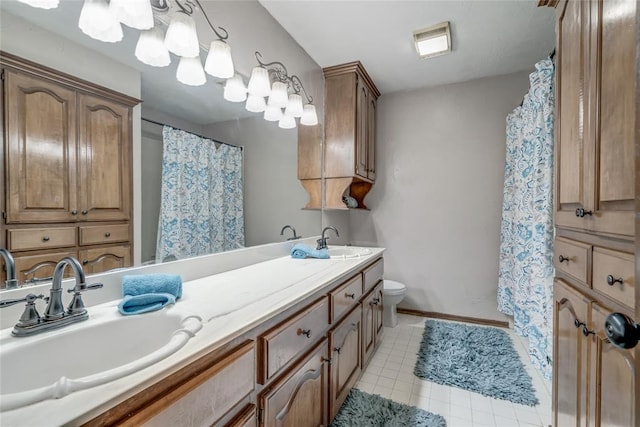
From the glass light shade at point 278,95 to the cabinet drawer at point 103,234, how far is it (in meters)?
1.16

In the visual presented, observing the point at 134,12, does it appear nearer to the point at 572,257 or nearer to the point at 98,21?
the point at 98,21

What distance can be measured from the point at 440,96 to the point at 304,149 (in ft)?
5.17

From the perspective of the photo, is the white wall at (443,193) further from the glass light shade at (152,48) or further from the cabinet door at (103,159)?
the cabinet door at (103,159)

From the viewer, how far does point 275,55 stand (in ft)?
6.16

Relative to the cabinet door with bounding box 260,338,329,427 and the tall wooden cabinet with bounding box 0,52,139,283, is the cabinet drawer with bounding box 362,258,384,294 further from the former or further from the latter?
the tall wooden cabinet with bounding box 0,52,139,283

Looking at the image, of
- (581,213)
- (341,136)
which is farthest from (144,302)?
(341,136)

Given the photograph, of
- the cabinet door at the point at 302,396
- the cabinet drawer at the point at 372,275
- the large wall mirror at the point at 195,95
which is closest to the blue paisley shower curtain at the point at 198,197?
the large wall mirror at the point at 195,95

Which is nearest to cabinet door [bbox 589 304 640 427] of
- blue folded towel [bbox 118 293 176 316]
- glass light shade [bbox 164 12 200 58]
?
blue folded towel [bbox 118 293 176 316]

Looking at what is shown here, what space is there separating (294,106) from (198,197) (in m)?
1.00

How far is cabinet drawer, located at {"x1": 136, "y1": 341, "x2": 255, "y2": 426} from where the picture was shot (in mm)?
541

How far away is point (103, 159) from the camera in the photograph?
95 centimetres

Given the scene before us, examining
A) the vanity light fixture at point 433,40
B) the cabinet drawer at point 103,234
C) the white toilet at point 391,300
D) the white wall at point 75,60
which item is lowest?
the white toilet at point 391,300

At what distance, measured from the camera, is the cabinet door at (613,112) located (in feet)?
2.26

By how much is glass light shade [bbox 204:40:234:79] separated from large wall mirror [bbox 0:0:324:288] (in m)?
0.06
